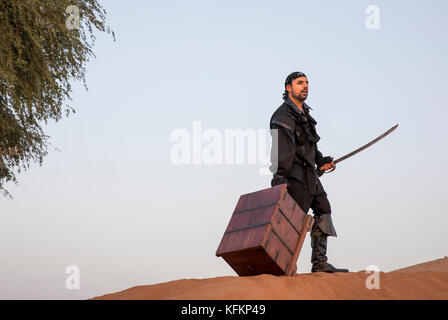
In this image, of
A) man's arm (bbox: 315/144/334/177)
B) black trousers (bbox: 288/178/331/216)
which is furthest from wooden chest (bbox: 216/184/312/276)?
man's arm (bbox: 315/144/334/177)

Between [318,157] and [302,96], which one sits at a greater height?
[302,96]

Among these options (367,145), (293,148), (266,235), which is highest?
(367,145)

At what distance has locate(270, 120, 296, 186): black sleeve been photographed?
26.6 feet

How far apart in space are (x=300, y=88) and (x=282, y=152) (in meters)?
0.85

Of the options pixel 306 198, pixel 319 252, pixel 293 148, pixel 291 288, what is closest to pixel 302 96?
pixel 293 148

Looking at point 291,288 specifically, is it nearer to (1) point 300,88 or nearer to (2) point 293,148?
(2) point 293,148

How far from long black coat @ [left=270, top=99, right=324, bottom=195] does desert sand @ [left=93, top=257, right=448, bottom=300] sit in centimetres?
127

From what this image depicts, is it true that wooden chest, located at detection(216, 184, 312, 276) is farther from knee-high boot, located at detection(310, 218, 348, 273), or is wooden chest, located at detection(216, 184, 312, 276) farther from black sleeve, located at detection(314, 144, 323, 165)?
black sleeve, located at detection(314, 144, 323, 165)

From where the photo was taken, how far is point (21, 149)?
46.1ft

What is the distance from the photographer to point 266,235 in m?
7.23

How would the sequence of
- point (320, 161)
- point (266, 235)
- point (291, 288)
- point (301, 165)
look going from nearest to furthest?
point (291, 288) → point (266, 235) → point (301, 165) → point (320, 161)

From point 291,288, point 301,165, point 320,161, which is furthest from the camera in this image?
point 320,161

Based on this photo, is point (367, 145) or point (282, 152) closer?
point (282, 152)
